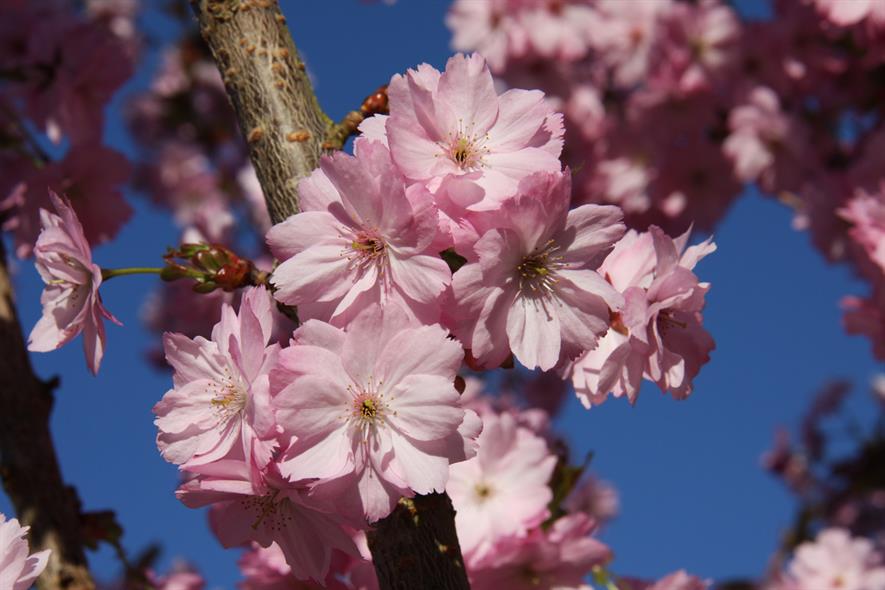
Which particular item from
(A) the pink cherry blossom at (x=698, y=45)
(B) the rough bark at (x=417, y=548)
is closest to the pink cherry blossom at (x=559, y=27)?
(A) the pink cherry blossom at (x=698, y=45)

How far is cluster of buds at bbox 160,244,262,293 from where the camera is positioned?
1.45 metres

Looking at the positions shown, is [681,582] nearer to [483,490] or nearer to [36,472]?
[483,490]

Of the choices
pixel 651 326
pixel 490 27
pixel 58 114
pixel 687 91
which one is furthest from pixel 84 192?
pixel 687 91

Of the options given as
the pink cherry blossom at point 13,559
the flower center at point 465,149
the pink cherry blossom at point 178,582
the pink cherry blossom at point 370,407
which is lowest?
the pink cherry blossom at point 13,559

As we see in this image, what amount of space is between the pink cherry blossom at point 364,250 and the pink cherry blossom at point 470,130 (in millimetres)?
47

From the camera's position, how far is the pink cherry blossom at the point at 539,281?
1224 mm

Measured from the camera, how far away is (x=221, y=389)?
128cm

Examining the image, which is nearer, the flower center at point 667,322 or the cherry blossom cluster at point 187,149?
the flower center at point 667,322

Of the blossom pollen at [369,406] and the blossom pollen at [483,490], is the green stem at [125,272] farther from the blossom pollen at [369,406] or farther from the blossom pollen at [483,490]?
the blossom pollen at [483,490]

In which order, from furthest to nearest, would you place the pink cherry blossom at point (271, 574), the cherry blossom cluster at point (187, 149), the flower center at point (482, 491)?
the cherry blossom cluster at point (187, 149) → the flower center at point (482, 491) → the pink cherry blossom at point (271, 574)

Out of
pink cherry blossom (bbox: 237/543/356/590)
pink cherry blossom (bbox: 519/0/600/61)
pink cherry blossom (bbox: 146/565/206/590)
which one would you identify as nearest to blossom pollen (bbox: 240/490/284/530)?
pink cherry blossom (bbox: 237/543/356/590)

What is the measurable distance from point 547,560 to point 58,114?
213cm

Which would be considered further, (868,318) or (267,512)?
(868,318)

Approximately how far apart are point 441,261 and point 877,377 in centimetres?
817
